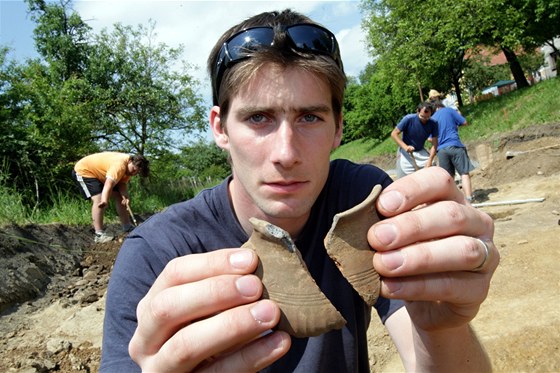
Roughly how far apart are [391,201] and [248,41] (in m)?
1.03

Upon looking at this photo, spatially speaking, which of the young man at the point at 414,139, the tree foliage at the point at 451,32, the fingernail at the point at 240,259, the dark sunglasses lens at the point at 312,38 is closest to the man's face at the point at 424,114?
the young man at the point at 414,139

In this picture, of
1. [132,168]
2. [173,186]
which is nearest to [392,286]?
[132,168]

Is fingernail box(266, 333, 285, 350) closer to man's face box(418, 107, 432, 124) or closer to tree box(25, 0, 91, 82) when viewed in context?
man's face box(418, 107, 432, 124)

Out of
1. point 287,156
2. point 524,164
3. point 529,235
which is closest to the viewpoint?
point 287,156

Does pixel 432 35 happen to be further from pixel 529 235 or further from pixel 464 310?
pixel 464 310

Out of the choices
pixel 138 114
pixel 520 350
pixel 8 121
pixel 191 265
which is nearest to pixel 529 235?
pixel 520 350

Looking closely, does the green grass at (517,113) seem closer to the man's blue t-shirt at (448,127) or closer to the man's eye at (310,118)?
the man's blue t-shirt at (448,127)

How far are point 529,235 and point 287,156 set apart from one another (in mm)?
5507

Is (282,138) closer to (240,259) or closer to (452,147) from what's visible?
(240,259)

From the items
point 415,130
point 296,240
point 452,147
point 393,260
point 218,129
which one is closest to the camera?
point 393,260

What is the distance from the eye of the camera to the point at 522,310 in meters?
3.80

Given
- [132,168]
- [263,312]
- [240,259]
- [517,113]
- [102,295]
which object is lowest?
[102,295]

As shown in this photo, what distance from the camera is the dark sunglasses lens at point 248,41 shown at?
185 cm

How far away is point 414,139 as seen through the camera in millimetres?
7914
